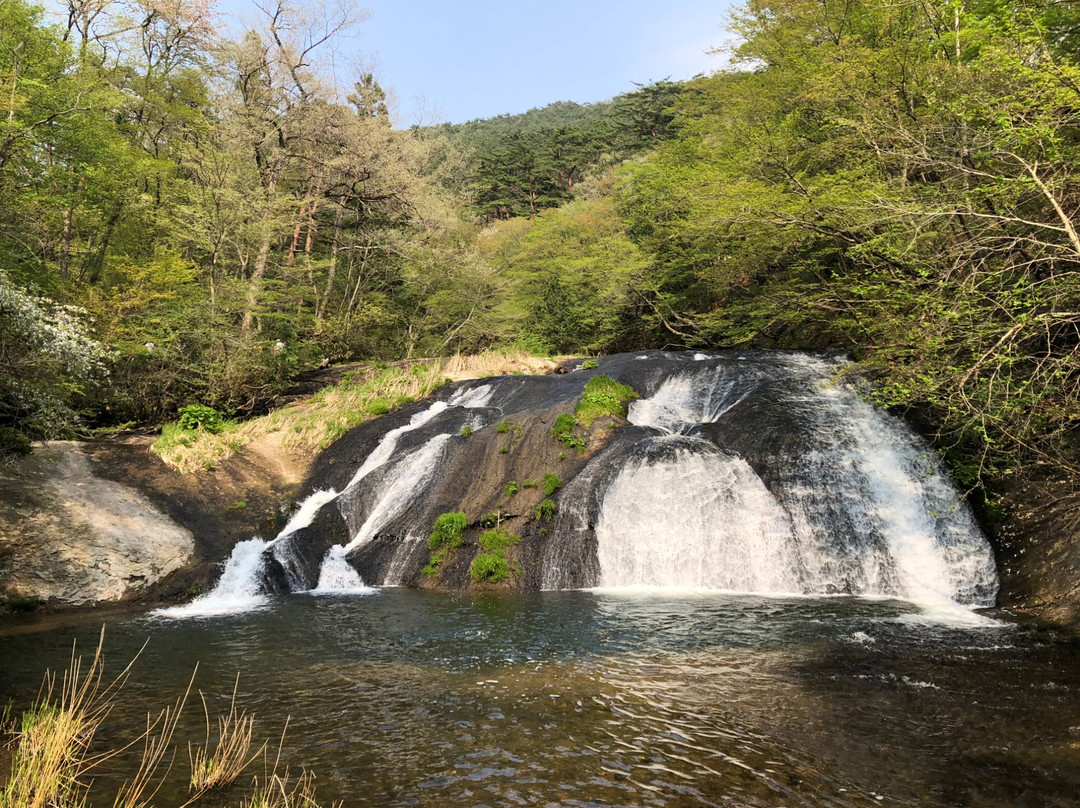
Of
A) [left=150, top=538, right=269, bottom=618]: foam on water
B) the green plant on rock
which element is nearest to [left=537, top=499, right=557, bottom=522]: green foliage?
the green plant on rock

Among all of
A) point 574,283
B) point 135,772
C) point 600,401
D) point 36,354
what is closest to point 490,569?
point 600,401

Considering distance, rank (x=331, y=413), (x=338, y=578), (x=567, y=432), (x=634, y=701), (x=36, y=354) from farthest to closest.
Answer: (x=331, y=413) < (x=567, y=432) < (x=338, y=578) < (x=36, y=354) < (x=634, y=701)

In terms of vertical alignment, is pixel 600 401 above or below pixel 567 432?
above

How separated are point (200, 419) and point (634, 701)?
1498 cm

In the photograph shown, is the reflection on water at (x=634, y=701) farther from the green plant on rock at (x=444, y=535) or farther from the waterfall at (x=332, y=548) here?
the green plant on rock at (x=444, y=535)

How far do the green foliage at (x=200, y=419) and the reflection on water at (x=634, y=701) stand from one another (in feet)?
26.5

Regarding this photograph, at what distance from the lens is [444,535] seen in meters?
12.8

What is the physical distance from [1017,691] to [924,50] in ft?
50.3

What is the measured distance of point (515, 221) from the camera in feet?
125

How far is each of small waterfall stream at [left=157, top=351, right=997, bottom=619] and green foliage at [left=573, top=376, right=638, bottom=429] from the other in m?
0.55

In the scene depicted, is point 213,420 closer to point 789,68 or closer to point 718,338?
point 718,338

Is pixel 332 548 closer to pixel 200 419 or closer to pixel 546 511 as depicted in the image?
pixel 546 511

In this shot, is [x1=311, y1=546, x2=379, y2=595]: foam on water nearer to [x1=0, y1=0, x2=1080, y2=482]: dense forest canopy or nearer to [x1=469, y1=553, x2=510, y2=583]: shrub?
[x1=469, y1=553, x2=510, y2=583]: shrub

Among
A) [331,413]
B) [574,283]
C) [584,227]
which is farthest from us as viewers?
[584,227]
